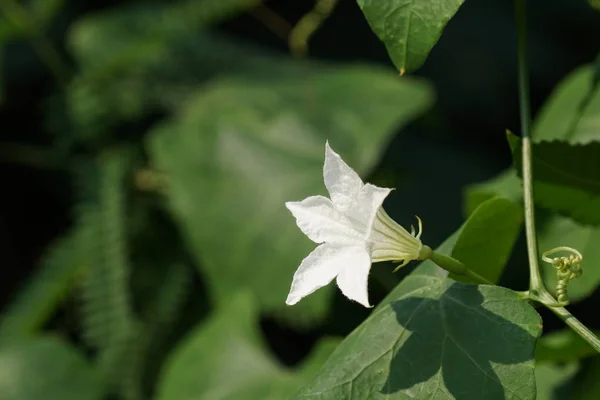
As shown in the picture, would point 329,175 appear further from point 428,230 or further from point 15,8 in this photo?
point 15,8

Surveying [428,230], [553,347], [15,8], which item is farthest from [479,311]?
[15,8]

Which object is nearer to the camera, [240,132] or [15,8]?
[240,132]

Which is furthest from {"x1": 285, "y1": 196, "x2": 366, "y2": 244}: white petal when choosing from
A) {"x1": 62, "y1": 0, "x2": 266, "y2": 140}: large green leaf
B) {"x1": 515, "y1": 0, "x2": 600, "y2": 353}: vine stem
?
{"x1": 62, "y1": 0, "x2": 266, "y2": 140}: large green leaf

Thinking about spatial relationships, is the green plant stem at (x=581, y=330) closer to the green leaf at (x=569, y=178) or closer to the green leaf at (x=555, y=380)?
the green leaf at (x=569, y=178)

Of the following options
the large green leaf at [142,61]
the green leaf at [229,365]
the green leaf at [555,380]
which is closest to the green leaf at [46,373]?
the green leaf at [229,365]

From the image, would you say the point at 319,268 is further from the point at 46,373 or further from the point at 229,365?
the point at 46,373
